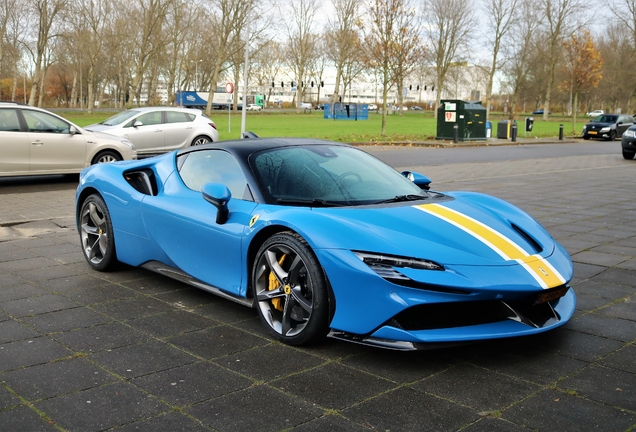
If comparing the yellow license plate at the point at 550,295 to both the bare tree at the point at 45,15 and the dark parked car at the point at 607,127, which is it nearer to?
the dark parked car at the point at 607,127

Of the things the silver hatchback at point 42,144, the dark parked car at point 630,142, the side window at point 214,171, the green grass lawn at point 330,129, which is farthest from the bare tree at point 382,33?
the side window at point 214,171

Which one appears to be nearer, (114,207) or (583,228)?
(114,207)

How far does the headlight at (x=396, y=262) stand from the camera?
3516 mm

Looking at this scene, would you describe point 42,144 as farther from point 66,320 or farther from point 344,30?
point 344,30

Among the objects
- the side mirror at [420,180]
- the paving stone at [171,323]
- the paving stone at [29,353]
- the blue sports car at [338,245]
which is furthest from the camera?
the side mirror at [420,180]

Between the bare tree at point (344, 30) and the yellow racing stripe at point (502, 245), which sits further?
the bare tree at point (344, 30)

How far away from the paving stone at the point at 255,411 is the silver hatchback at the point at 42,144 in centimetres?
1061

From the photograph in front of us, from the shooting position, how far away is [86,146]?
13273 mm

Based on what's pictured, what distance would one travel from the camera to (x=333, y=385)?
3.35 metres

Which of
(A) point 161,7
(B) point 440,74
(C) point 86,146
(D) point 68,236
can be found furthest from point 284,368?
(B) point 440,74

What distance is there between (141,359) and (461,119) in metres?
27.6

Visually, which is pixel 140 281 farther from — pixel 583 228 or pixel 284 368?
pixel 583 228

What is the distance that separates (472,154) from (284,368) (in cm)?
2017

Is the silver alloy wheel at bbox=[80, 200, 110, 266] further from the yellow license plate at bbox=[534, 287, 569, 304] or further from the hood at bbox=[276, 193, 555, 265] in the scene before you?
the yellow license plate at bbox=[534, 287, 569, 304]
